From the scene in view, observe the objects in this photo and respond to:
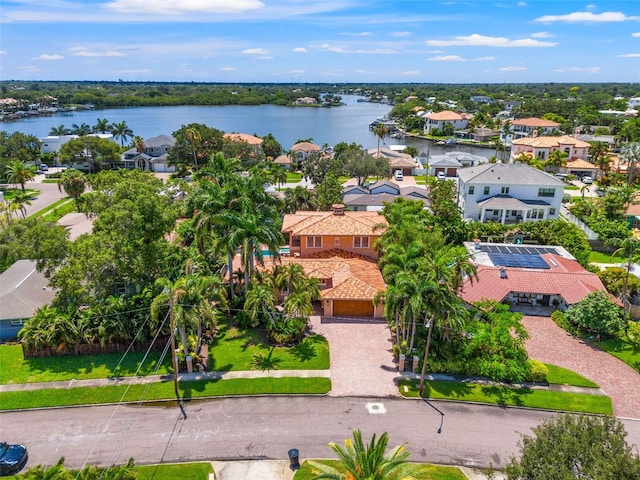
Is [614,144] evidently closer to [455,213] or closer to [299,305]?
[455,213]

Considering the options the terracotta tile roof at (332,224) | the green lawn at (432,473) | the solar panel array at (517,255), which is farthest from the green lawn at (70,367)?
the solar panel array at (517,255)

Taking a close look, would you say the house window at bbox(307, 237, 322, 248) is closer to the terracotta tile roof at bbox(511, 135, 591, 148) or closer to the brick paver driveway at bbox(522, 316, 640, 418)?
the brick paver driveway at bbox(522, 316, 640, 418)

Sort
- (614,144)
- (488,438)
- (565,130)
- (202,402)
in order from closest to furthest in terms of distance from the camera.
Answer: (488,438)
(202,402)
(614,144)
(565,130)

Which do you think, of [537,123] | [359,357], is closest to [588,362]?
[359,357]

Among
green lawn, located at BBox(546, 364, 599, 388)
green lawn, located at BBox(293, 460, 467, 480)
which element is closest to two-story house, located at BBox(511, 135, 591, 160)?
green lawn, located at BBox(546, 364, 599, 388)

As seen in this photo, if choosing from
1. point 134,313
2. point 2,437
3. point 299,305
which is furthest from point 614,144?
point 2,437

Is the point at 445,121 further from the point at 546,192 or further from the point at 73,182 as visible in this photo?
the point at 73,182

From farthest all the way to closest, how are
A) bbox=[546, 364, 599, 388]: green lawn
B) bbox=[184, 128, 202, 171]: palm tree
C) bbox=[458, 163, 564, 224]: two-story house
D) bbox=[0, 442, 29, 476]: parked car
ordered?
1. bbox=[184, 128, 202, 171]: palm tree
2. bbox=[458, 163, 564, 224]: two-story house
3. bbox=[546, 364, 599, 388]: green lawn
4. bbox=[0, 442, 29, 476]: parked car
